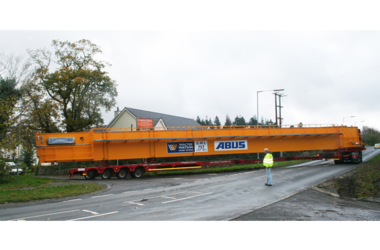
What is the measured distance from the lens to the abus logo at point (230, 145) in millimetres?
22281

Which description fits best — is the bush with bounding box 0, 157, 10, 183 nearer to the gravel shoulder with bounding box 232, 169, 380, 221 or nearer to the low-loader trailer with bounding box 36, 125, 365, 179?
the low-loader trailer with bounding box 36, 125, 365, 179

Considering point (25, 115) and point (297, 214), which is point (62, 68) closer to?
point (25, 115)

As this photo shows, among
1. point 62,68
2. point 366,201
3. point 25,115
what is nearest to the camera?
point 366,201

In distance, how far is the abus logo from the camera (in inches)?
877

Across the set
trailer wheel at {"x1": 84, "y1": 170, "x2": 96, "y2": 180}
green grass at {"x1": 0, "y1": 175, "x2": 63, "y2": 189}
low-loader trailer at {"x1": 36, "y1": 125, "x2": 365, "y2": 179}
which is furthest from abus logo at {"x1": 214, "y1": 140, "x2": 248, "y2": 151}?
green grass at {"x1": 0, "y1": 175, "x2": 63, "y2": 189}

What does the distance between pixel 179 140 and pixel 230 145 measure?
15.2 ft

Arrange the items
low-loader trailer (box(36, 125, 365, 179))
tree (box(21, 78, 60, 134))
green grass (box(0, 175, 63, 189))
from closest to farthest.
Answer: green grass (box(0, 175, 63, 189)) < low-loader trailer (box(36, 125, 365, 179)) < tree (box(21, 78, 60, 134))

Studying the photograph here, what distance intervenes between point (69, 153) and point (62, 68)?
16.7 metres

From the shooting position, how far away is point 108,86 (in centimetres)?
3384

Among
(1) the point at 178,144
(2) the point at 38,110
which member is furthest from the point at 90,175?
(2) the point at 38,110

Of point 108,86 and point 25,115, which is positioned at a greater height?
point 108,86

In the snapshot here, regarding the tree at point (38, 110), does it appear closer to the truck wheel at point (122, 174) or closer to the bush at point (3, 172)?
the bush at point (3, 172)

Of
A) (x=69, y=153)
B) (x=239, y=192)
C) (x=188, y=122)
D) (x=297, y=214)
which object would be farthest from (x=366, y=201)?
(x=188, y=122)

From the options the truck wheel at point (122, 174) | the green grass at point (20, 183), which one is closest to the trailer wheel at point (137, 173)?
the truck wheel at point (122, 174)
